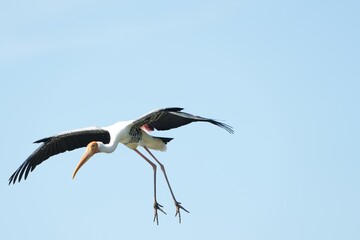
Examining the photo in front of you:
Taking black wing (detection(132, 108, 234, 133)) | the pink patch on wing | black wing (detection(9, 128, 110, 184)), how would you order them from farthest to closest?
black wing (detection(9, 128, 110, 184))
the pink patch on wing
black wing (detection(132, 108, 234, 133))

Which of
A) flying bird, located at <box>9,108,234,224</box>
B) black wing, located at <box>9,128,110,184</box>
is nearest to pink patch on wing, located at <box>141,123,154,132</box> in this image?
flying bird, located at <box>9,108,234,224</box>

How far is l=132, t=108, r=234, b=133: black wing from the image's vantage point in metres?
21.9

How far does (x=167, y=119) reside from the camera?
23.4 meters

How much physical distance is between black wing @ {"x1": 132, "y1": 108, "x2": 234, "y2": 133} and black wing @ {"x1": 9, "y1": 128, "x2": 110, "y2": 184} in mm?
1978

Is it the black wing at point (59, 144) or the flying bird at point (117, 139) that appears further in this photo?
the black wing at point (59, 144)

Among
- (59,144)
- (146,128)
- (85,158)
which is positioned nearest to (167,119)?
(146,128)

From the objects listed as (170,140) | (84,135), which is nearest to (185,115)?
(170,140)

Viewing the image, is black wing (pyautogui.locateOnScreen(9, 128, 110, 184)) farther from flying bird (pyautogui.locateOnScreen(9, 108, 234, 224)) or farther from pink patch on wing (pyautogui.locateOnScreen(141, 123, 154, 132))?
pink patch on wing (pyautogui.locateOnScreen(141, 123, 154, 132))

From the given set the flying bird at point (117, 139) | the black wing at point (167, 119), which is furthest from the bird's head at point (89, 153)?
the black wing at point (167, 119)

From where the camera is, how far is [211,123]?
69.7 feet

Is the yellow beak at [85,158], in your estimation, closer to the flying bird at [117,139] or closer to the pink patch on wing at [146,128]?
the flying bird at [117,139]

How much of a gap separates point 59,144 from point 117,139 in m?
2.66

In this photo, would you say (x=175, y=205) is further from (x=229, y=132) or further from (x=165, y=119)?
(x=229, y=132)

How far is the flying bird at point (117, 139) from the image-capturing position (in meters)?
23.1
